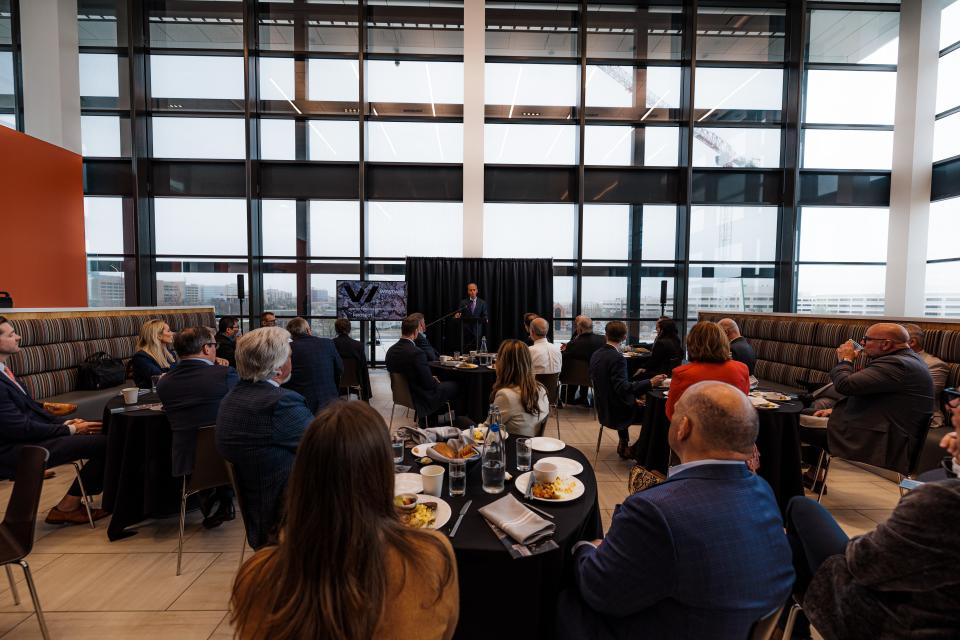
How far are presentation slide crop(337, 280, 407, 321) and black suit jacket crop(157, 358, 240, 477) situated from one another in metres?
4.94

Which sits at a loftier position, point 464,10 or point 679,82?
point 464,10

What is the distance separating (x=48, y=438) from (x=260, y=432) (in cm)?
196

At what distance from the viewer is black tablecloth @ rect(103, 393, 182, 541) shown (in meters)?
2.65

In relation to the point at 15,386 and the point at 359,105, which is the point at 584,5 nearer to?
the point at 359,105

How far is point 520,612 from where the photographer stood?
1302 millimetres

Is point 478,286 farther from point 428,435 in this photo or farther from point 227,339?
point 428,435

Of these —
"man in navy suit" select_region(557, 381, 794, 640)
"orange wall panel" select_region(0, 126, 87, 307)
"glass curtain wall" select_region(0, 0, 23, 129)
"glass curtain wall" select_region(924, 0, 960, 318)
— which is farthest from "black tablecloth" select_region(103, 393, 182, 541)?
"glass curtain wall" select_region(924, 0, 960, 318)

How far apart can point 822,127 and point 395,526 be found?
32.2ft

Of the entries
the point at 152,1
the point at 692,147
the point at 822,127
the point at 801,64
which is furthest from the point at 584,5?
the point at 152,1

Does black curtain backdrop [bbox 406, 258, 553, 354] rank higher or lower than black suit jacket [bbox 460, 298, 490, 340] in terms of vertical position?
higher

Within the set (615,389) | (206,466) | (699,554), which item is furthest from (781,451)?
(206,466)

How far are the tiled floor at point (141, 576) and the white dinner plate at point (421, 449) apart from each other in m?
1.20

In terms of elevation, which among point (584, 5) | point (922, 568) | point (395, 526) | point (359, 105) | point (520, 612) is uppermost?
point (584, 5)

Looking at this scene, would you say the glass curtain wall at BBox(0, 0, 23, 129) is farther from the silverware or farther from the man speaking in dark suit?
the silverware
